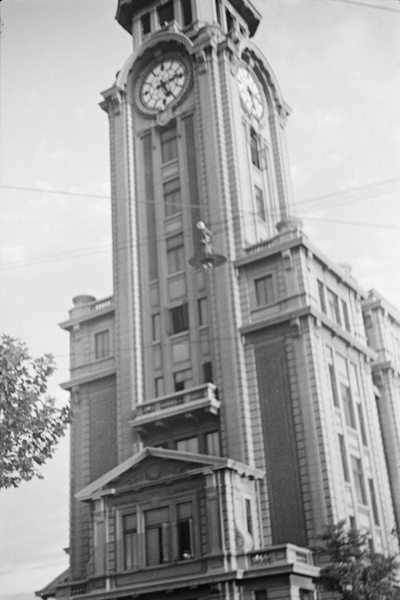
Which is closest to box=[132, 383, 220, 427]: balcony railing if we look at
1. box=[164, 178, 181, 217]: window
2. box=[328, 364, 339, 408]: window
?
box=[328, 364, 339, 408]: window

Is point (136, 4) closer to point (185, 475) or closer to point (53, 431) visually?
point (185, 475)

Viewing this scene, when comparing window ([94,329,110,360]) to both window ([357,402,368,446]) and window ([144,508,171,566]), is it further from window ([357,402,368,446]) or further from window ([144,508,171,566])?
window ([357,402,368,446])

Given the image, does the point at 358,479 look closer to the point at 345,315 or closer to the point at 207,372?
the point at 207,372

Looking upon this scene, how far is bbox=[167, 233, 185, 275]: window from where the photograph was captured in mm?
57844

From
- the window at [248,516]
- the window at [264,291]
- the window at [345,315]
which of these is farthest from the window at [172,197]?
the window at [248,516]

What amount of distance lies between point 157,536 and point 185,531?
1.76m

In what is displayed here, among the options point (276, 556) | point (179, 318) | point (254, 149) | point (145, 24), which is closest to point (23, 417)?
point (276, 556)

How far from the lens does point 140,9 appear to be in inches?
2776

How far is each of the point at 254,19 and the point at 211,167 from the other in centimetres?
2222

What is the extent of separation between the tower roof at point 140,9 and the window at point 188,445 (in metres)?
37.2

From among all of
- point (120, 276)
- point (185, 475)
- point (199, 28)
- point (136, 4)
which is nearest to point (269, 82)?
point (199, 28)

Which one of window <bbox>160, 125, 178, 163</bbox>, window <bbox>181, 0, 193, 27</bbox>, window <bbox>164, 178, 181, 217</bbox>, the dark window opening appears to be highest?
the dark window opening

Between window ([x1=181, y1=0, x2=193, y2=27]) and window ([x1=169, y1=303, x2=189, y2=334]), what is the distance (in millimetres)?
25065

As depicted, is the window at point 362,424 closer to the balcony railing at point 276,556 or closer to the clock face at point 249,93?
the balcony railing at point 276,556
